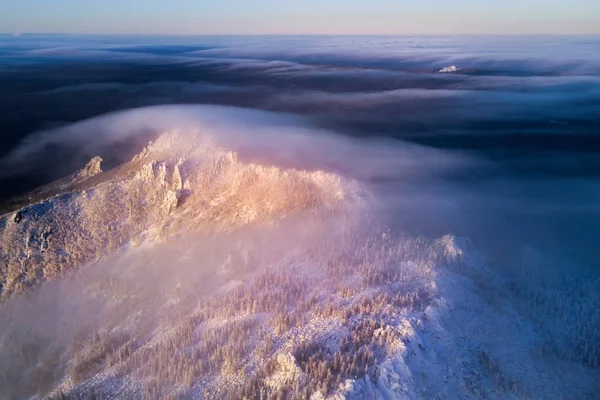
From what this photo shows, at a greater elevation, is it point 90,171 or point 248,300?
point 248,300

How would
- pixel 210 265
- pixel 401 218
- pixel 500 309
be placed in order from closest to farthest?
pixel 500 309
pixel 210 265
pixel 401 218

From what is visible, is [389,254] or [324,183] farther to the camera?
[324,183]

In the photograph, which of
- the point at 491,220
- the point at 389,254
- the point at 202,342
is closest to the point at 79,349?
the point at 202,342

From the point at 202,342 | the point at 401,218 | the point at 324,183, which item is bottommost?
the point at 202,342

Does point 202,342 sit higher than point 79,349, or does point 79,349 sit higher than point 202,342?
point 202,342

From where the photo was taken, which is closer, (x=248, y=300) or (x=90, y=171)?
(x=248, y=300)

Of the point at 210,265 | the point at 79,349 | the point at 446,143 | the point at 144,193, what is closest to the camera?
the point at 79,349

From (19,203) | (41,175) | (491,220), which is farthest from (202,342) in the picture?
(41,175)

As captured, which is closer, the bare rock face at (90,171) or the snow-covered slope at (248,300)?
the snow-covered slope at (248,300)

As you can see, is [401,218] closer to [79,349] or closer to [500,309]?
[500,309]

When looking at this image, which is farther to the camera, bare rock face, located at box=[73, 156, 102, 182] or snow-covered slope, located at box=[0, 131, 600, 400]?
bare rock face, located at box=[73, 156, 102, 182]
